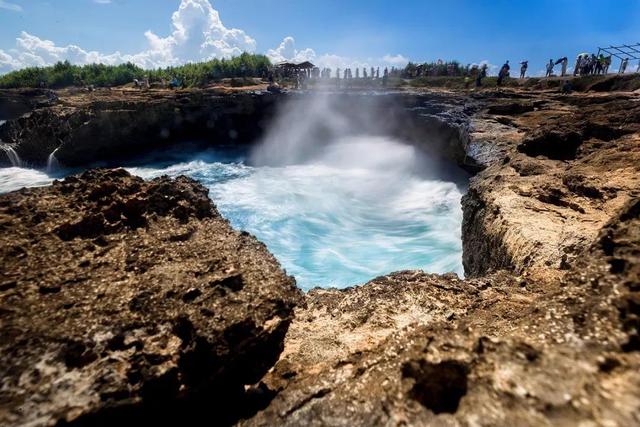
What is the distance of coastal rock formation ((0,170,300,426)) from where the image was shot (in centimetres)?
187

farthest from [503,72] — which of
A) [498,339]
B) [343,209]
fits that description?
[498,339]

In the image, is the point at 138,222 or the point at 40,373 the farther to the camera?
the point at 138,222

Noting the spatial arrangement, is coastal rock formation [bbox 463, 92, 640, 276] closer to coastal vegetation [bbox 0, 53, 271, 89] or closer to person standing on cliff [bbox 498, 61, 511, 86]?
person standing on cliff [bbox 498, 61, 511, 86]

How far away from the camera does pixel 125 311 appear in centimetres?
227

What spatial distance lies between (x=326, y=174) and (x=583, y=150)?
1168 cm

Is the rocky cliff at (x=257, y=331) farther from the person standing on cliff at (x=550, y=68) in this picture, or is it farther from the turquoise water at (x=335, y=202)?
the person standing on cliff at (x=550, y=68)

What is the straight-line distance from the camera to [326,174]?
1819 cm

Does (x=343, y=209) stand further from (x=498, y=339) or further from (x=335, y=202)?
(x=498, y=339)

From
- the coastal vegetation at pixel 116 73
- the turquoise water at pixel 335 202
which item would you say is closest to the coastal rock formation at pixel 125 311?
the turquoise water at pixel 335 202

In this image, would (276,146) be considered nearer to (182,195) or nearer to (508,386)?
(182,195)

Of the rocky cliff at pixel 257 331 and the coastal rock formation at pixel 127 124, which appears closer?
the rocky cliff at pixel 257 331

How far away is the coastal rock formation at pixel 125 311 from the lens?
6.13 ft

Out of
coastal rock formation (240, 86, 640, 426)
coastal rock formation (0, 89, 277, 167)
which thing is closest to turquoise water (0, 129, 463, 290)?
coastal rock formation (0, 89, 277, 167)

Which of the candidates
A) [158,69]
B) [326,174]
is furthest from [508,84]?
[158,69]
